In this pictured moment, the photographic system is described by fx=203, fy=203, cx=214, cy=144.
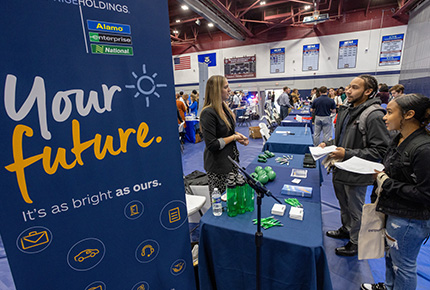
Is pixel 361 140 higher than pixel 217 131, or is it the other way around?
pixel 217 131

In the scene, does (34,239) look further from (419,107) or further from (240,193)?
(419,107)

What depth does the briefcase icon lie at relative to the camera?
775 millimetres

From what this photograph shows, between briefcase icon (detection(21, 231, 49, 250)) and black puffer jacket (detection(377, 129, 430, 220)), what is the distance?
5.93ft

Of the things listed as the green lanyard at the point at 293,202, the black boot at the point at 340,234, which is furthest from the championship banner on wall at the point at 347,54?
the green lanyard at the point at 293,202

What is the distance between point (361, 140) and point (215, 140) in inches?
49.6

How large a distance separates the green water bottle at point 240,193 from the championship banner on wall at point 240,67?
12.4m

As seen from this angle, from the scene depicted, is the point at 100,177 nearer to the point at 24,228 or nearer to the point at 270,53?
the point at 24,228

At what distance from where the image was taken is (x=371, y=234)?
150 centimetres

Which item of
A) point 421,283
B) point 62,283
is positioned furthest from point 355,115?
point 62,283

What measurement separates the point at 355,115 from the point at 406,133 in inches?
21.1

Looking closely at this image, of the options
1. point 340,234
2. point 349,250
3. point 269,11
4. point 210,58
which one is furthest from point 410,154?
point 210,58

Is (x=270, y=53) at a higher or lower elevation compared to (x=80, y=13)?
higher

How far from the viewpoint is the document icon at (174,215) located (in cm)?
113

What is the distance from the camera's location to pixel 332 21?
1040cm
